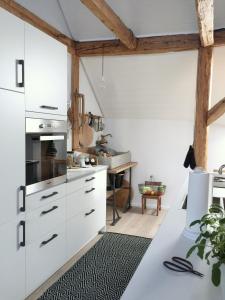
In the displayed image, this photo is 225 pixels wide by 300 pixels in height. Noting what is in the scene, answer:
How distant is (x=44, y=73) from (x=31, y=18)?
1214 millimetres

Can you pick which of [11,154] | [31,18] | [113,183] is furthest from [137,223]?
[31,18]

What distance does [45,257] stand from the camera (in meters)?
2.39

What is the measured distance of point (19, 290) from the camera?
2.09 metres

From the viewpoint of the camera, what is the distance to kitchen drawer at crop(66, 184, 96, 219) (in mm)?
2756

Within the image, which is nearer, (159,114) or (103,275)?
(103,275)

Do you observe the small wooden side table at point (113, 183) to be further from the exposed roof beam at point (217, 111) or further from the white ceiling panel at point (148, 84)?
the exposed roof beam at point (217, 111)

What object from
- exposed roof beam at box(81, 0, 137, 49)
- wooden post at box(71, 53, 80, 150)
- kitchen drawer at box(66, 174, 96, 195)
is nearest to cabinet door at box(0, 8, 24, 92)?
exposed roof beam at box(81, 0, 137, 49)

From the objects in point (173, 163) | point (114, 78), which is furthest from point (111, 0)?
point (173, 163)

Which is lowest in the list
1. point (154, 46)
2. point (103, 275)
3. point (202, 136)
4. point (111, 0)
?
point (103, 275)

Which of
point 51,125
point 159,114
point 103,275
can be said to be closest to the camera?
point 51,125

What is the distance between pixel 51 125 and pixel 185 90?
2.48 metres

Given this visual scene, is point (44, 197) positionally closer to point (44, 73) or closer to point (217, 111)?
point (44, 73)

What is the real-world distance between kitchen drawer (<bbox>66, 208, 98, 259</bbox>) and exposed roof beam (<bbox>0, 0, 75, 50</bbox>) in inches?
85.2

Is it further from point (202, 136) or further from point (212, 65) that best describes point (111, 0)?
point (202, 136)
